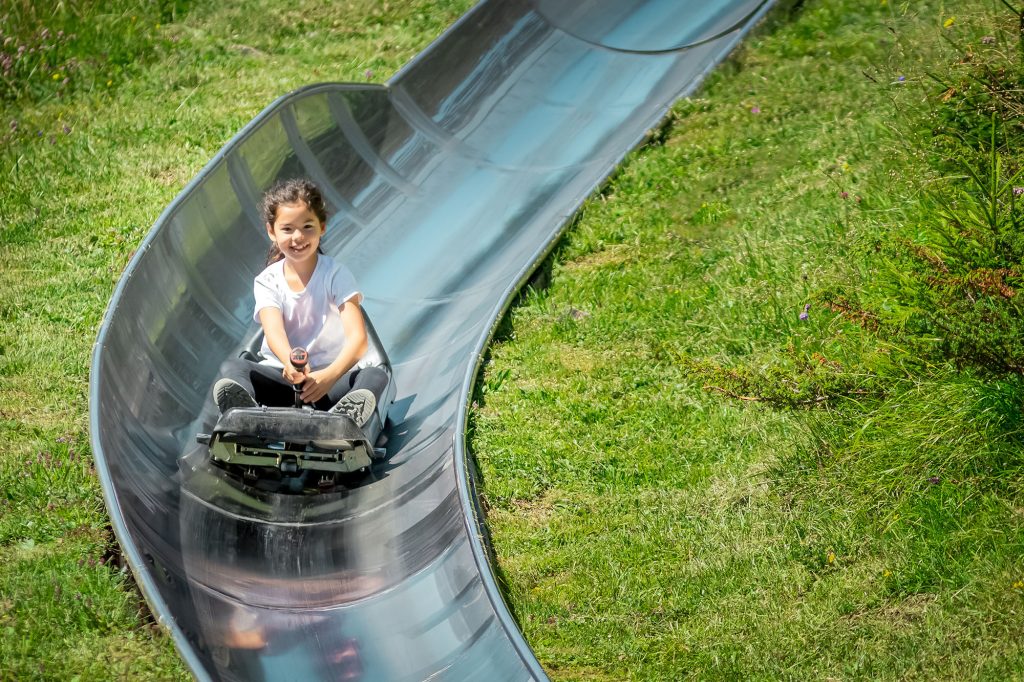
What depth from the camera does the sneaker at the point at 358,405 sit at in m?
4.68

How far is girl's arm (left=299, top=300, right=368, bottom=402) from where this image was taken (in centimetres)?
478

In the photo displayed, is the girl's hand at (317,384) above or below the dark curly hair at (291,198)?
below

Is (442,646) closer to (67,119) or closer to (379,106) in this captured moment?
(379,106)

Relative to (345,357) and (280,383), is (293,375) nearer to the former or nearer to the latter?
(280,383)

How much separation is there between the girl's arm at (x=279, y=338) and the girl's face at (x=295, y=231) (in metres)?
0.26

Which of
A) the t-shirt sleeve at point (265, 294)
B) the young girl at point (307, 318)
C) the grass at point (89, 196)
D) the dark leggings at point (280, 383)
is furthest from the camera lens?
the t-shirt sleeve at point (265, 294)

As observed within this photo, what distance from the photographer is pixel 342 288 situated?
504 cm

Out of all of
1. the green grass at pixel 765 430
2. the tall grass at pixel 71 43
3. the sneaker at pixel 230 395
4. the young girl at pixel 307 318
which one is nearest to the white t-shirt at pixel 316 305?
the young girl at pixel 307 318

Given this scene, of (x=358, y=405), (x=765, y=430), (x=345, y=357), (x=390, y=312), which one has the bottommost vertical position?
(x=765, y=430)

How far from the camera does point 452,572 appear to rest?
4.34m

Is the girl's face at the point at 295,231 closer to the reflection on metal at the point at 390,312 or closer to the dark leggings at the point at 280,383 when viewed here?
the dark leggings at the point at 280,383

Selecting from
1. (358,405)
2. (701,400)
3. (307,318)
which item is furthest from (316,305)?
(701,400)

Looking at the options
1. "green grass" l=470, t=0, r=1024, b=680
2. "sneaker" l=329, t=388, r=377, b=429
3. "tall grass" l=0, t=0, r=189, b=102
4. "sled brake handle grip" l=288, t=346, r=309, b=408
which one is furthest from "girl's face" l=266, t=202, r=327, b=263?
"tall grass" l=0, t=0, r=189, b=102

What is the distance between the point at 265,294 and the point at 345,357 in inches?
18.7
